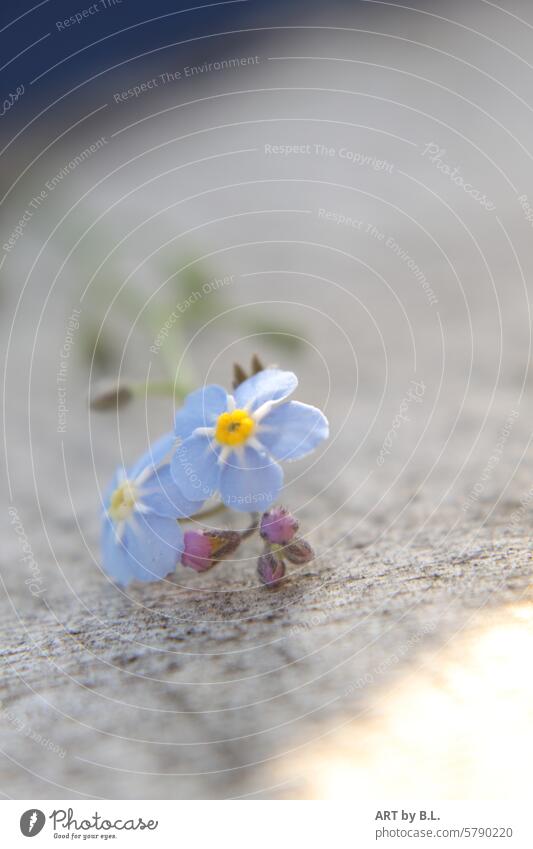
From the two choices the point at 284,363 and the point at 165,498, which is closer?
the point at 165,498

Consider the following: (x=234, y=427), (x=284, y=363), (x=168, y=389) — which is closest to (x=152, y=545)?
(x=234, y=427)

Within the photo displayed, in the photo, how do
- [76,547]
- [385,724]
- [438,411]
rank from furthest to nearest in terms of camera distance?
[438,411] < [76,547] < [385,724]

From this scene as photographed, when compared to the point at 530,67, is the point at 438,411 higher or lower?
lower

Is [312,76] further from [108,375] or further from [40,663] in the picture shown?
[40,663]

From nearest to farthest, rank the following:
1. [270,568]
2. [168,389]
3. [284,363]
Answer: [270,568]
[168,389]
[284,363]

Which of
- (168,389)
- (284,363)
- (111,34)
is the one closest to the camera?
(168,389)

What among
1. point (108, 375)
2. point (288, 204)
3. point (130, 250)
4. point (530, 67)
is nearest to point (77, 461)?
point (108, 375)

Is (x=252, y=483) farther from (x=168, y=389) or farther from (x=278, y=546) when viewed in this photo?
(x=168, y=389)
